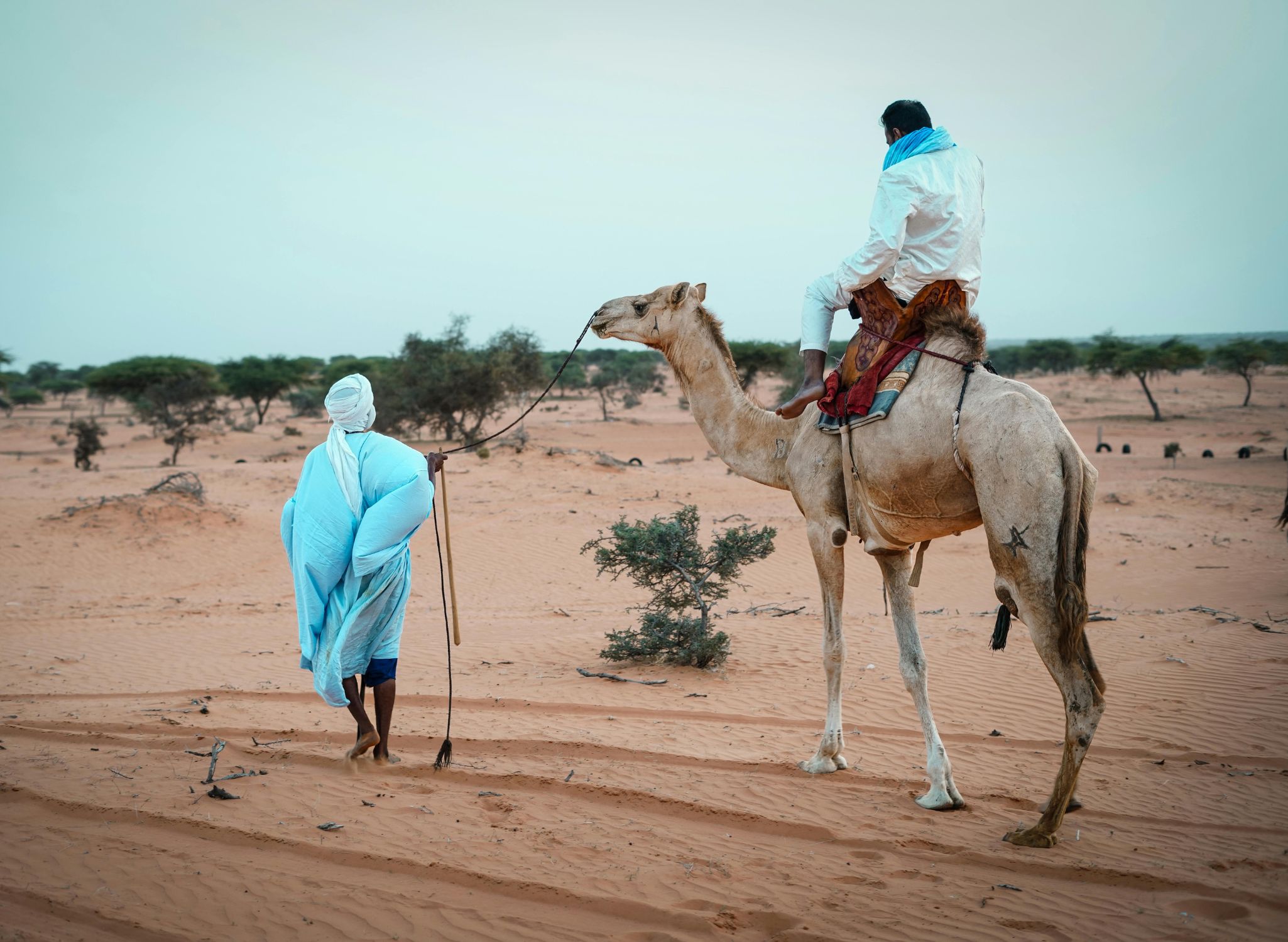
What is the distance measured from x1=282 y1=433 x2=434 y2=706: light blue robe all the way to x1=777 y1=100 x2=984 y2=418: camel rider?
255cm

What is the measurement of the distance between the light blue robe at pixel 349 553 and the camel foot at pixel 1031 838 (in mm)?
3751

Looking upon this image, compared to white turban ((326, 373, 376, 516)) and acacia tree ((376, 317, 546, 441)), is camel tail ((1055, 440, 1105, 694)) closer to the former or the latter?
white turban ((326, 373, 376, 516))

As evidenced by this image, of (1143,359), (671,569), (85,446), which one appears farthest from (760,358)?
(671,569)

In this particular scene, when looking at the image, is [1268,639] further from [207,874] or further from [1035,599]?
[207,874]

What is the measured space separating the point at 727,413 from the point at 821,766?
2443 mm

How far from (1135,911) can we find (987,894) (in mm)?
645

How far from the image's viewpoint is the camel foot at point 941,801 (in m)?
5.53

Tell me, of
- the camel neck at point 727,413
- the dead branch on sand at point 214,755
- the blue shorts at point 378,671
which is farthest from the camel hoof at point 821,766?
the dead branch on sand at point 214,755

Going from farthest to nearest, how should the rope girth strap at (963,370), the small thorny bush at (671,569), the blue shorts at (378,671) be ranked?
the small thorny bush at (671,569) < the blue shorts at (378,671) < the rope girth strap at (963,370)

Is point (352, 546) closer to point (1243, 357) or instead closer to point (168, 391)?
point (168, 391)

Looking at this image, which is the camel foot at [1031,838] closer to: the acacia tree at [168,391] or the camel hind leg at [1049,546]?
the camel hind leg at [1049,546]

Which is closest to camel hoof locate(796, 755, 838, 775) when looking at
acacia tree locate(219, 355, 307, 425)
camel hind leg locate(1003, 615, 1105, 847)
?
camel hind leg locate(1003, 615, 1105, 847)

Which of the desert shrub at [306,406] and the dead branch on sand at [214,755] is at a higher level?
the desert shrub at [306,406]

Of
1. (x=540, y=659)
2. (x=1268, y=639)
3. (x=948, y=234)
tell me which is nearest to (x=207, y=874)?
(x=948, y=234)
